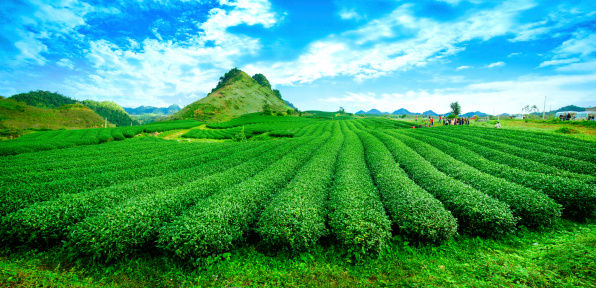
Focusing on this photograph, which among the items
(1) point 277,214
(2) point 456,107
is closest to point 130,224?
(1) point 277,214

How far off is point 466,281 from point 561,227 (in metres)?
6.39

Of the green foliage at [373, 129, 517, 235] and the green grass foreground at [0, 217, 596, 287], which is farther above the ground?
the green foliage at [373, 129, 517, 235]

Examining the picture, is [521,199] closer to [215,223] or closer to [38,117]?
[215,223]

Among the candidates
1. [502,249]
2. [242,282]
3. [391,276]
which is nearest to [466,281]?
[391,276]

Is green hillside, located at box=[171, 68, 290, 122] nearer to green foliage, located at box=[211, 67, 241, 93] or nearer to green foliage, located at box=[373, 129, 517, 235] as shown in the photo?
green foliage, located at box=[211, 67, 241, 93]

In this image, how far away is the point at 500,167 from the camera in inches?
505

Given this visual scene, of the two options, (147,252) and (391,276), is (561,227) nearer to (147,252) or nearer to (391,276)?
(391,276)

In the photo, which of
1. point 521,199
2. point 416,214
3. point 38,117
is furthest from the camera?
point 38,117

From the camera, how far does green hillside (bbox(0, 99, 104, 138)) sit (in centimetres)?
4241

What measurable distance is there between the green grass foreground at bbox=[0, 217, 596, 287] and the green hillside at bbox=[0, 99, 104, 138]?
52.8 meters

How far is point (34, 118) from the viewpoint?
53375 mm

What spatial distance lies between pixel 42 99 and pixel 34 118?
103177 millimetres

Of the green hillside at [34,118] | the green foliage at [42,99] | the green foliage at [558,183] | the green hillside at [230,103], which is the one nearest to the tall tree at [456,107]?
the green hillside at [230,103]

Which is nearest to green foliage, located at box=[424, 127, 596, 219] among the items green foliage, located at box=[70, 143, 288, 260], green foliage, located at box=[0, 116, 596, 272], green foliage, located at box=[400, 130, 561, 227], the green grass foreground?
green foliage, located at box=[0, 116, 596, 272]
